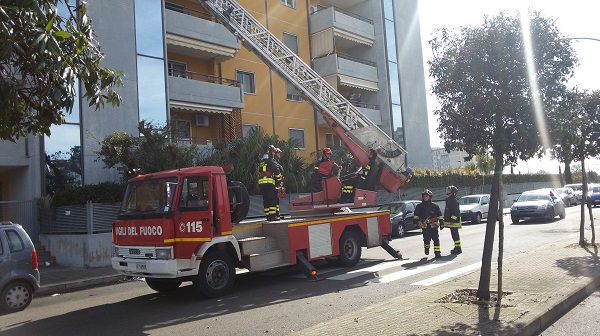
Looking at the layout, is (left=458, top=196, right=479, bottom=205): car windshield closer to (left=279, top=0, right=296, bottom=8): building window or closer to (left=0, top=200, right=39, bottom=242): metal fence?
(left=279, top=0, right=296, bottom=8): building window

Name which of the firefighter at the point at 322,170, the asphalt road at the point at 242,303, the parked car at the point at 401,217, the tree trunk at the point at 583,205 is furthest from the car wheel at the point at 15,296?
the parked car at the point at 401,217

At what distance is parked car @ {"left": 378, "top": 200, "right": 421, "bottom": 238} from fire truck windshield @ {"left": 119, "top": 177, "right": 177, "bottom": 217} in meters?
12.0

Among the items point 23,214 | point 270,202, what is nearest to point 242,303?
point 270,202

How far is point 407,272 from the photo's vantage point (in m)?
10.6

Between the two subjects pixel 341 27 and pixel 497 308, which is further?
pixel 341 27

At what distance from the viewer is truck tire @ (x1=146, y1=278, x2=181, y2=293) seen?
9.71 metres

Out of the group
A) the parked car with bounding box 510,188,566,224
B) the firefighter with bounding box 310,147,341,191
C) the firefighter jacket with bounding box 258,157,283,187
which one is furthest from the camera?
the parked car with bounding box 510,188,566,224

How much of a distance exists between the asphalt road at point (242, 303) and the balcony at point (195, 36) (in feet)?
39.6

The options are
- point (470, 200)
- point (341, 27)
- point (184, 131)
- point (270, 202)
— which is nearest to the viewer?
point (270, 202)

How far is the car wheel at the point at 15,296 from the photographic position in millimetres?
8742

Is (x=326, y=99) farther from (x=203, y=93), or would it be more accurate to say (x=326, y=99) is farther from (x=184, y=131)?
(x=184, y=131)

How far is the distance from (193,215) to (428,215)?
272 inches

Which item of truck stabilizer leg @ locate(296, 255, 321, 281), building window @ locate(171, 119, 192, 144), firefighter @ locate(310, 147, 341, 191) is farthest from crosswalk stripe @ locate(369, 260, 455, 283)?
building window @ locate(171, 119, 192, 144)

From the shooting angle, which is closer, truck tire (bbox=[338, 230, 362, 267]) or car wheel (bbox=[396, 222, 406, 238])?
truck tire (bbox=[338, 230, 362, 267])
